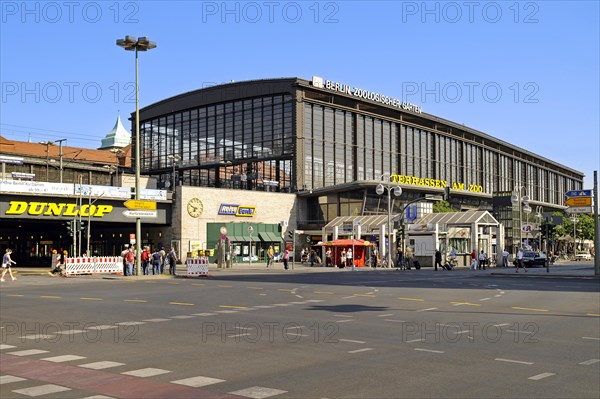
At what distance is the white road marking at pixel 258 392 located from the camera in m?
8.54

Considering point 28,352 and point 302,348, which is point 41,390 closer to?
point 28,352

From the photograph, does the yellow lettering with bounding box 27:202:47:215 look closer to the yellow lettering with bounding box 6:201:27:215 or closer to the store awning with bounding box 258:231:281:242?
the yellow lettering with bounding box 6:201:27:215

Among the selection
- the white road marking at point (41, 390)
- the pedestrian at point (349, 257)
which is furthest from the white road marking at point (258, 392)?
the pedestrian at point (349, 257)

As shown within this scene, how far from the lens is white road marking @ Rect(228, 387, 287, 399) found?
854 centimetres

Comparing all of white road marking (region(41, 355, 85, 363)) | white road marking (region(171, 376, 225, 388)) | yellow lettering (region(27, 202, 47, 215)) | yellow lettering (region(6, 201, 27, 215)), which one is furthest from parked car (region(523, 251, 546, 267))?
white road marking (region(171, 376, 225, 388))

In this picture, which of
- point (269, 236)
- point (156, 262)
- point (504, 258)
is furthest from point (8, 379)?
point (269, 236)

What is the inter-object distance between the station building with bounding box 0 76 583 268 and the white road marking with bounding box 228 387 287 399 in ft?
186

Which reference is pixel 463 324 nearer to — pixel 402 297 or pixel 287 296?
pixel 402 297

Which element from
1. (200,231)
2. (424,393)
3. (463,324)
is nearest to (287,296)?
(463,324)

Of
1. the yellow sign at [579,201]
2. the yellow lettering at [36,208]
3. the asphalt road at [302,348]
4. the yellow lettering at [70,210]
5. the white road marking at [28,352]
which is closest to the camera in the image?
the asphalt road at [302,348]

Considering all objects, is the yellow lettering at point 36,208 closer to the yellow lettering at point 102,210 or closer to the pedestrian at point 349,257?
the yellow lettering at point 102,210

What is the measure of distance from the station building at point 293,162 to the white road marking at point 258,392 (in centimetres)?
5657

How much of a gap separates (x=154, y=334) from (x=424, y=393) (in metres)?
7.64

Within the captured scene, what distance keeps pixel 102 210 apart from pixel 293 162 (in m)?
26.4
